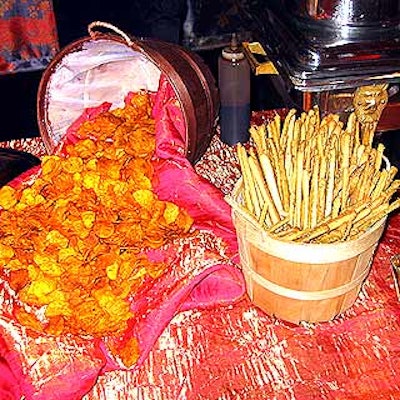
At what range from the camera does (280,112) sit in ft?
5.08

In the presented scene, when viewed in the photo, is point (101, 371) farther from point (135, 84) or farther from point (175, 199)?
point (135, 84)

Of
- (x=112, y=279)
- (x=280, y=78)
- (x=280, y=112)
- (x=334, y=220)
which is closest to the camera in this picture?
(x=334, y=220)

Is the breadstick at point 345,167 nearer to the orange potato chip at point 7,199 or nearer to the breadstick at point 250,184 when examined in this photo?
the breadstick at point 250,184

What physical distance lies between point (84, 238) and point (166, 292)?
0.15 meters

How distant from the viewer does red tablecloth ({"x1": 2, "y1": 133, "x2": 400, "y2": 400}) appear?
37.1 inches

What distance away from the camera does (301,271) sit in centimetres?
94

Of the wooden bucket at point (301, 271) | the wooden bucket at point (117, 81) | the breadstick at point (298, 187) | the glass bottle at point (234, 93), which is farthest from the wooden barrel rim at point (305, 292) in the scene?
the glass bottle at point (234, 93)

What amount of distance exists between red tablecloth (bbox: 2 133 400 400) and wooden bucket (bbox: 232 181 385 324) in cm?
3

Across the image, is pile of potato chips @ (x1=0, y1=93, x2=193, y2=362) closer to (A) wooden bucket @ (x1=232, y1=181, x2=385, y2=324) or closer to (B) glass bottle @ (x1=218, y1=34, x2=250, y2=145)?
(A) wooden bucket @ (x1=232, y1=181, x2=385, y2=324)

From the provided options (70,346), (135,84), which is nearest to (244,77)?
(135,84)

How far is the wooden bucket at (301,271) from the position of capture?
3.03 ft

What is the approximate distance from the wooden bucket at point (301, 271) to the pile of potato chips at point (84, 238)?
0.16 metres

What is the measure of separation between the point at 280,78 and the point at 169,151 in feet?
0.99

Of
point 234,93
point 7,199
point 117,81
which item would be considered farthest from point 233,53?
point 7,199
